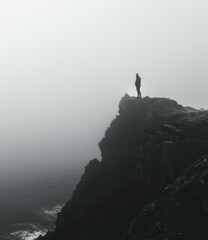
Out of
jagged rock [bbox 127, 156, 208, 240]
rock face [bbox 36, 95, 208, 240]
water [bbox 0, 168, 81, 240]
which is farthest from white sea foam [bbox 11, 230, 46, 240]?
jagged rock [bbox 127, 156, 208, 240]

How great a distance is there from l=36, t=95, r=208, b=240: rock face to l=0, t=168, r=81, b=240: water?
45370 mm

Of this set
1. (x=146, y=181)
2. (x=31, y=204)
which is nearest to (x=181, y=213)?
(x=146, y=181)

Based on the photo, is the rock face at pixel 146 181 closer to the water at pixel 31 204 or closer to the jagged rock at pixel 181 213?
the jagged rock at pixel 181 213

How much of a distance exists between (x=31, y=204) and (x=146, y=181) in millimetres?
106967

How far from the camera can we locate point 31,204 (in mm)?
129000

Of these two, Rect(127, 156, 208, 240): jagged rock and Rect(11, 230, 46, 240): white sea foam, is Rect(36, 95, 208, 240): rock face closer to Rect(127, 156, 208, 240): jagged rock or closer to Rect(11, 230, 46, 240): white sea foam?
Rect(127, 156, 208, 240): jagged rock

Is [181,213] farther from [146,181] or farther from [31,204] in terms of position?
[31,204]

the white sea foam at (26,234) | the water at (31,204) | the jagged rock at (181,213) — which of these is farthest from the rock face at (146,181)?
the water at (31,204)

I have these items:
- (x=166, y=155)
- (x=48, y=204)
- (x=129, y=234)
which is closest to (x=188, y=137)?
(x=166, y=155)

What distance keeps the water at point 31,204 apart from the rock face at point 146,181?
149 feet

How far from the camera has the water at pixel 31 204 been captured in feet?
301

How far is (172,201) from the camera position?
69.2 feet

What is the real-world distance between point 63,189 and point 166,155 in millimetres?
136509

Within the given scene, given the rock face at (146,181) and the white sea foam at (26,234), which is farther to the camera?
the white sea foam at (26,234)
